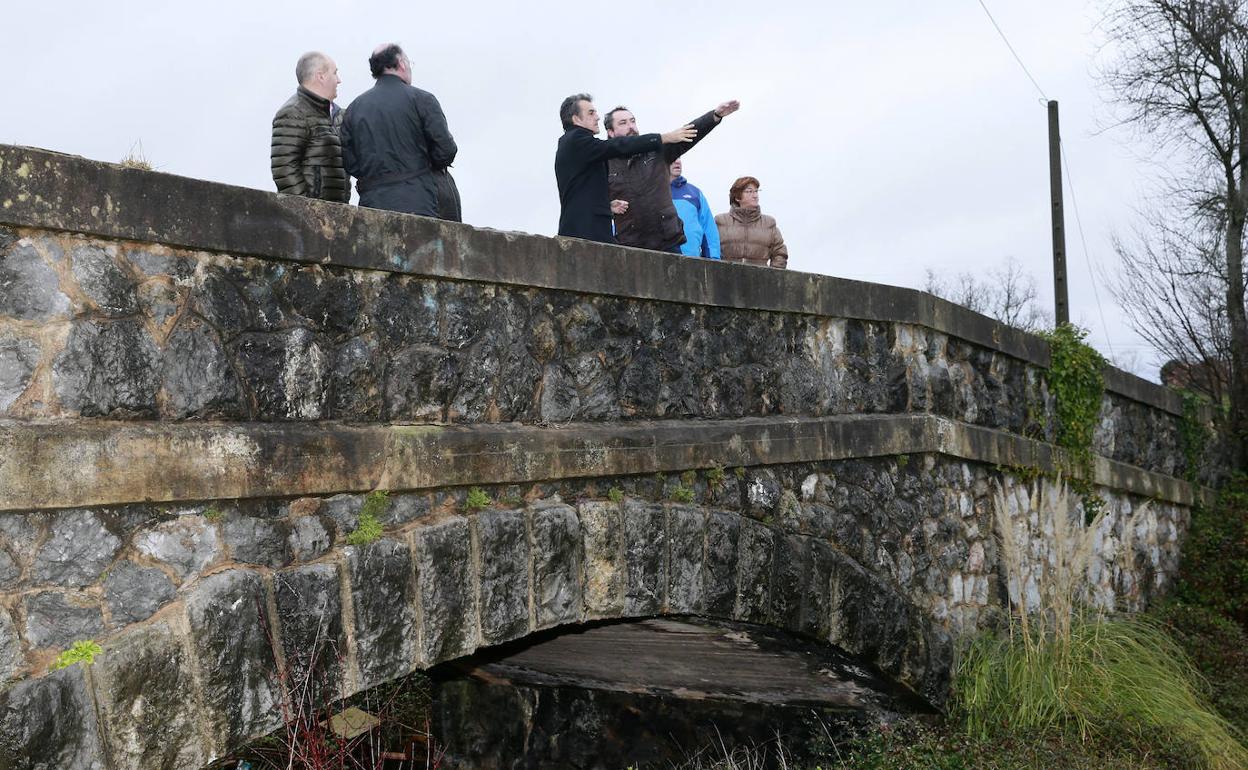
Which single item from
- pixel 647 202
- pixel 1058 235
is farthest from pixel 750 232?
pixel 1058 235

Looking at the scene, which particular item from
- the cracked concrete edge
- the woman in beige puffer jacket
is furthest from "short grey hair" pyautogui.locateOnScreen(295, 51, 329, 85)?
the woman in beige puffer jacket

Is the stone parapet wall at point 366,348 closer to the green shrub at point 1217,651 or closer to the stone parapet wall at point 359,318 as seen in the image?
the stone parapet wall at point 359,318

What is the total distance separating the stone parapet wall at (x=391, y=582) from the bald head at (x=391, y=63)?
7.10 feet

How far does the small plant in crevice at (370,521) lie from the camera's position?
13.4ft

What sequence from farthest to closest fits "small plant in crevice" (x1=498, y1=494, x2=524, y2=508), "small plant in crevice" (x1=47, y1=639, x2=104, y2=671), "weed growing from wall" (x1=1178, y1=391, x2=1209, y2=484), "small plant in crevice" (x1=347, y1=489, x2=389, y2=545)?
"weed growing from wall" (x1=1178, y1=391, x2=1209, y2=484) < "small plant in crevice" (x1=498, y1=494, x2=524, y2=508) < "small plant in crevice" (x1=347, y1=489, x2=389, y2=545) < "small plant in crevice" (x1=47, y1=639, x2=104, y2=671)

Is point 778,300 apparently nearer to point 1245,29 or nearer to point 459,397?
point 459,397

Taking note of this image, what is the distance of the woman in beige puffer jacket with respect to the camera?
26.5 feet

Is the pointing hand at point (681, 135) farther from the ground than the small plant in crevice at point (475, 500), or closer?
farther from the ground

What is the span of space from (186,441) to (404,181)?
221 centimetres

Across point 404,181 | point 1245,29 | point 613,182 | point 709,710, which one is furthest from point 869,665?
point 1245,29

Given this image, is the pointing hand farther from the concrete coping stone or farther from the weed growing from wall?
the weed growing from wall

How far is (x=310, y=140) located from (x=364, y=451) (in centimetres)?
175

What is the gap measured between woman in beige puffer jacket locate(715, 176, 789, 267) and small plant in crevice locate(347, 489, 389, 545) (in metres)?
4.38

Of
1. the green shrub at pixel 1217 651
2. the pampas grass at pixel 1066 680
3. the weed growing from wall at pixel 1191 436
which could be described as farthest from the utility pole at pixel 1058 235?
the pampas grass at pixel 1066 680
